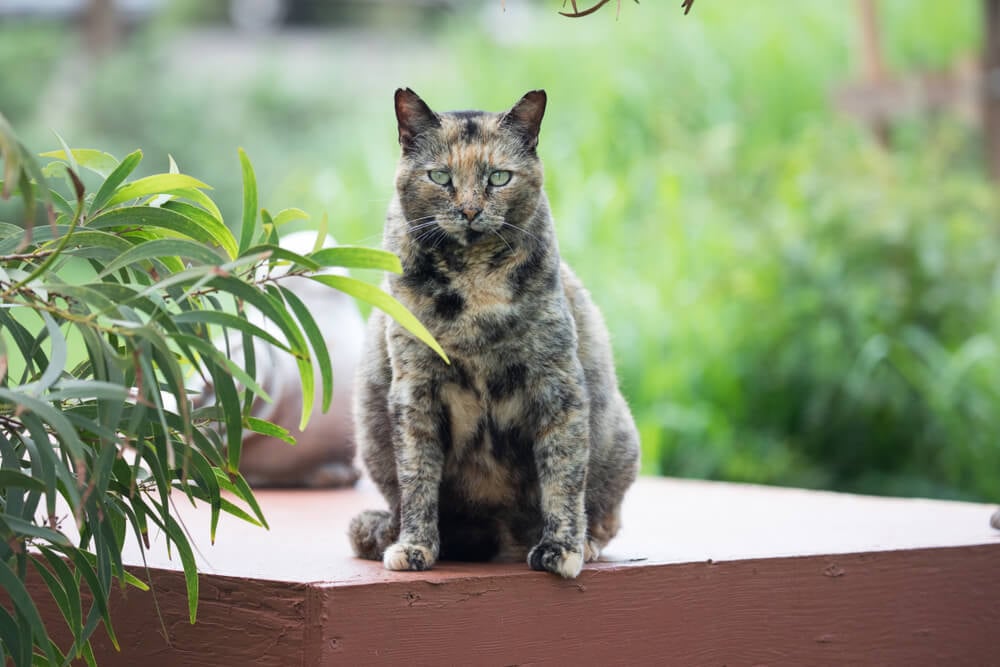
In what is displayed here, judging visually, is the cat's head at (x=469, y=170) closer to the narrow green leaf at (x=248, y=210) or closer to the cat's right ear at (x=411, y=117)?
the cat's right ear at (x=411, y=117)

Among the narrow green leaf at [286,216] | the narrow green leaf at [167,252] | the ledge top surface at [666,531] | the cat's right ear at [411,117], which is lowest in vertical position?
the ledge top surface at [666,531]

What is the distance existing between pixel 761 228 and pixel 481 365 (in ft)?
10.8

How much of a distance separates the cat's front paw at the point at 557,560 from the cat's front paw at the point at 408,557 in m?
0.15

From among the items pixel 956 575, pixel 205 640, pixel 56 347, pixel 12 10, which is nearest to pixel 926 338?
pixel 956 575

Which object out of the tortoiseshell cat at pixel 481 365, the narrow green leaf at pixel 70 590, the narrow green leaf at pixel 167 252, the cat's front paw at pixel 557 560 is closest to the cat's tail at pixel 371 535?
the tortoiseshell cat at pixel 481 365

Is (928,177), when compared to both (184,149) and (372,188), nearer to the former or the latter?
(372,188)

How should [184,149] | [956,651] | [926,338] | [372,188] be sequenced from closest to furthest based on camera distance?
[956,651]
[926,338]
[372,188]
[184,149]

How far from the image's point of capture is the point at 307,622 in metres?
1.50

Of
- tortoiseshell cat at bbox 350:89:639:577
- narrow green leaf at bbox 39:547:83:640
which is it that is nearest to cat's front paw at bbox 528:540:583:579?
tortoiseshell cat at bbox 350:89:639:577

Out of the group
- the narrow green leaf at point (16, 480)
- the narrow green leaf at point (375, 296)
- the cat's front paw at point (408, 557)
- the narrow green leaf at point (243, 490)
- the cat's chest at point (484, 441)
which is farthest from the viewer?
the cat's chest at point (484, 441)

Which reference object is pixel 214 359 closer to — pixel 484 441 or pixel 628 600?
pixel 484 441

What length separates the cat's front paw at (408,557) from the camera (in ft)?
5.51

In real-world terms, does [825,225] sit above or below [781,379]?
above

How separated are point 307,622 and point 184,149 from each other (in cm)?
751
